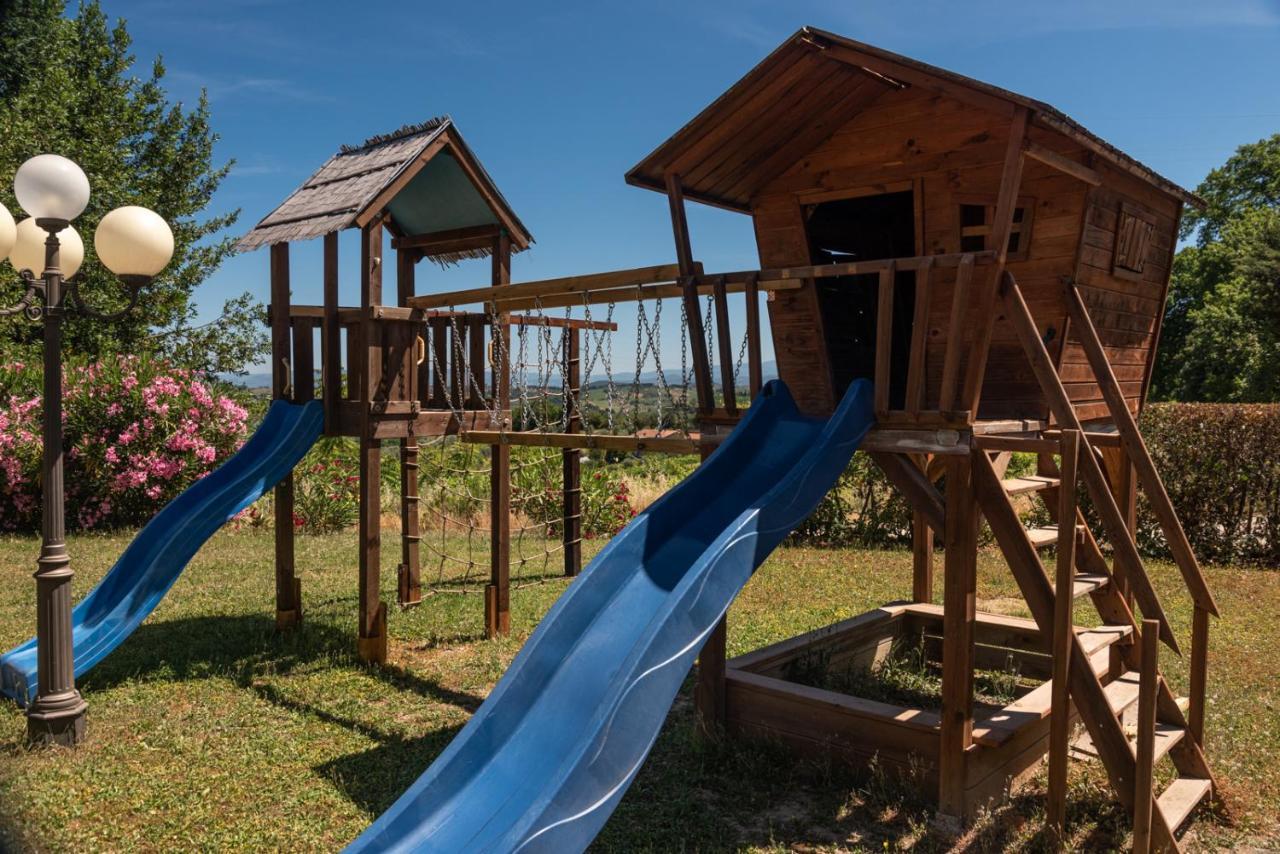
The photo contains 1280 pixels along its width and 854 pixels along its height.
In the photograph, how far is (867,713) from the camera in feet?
17.5

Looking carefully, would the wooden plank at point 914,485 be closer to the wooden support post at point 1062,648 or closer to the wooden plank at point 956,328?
the wooden plank at point 956,328

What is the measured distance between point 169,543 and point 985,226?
6.59 metres

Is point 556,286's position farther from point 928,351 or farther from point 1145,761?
point 1145,761

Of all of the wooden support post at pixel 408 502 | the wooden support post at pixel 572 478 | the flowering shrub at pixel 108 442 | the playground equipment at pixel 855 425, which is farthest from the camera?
the flowering shrub at pixel 108 442

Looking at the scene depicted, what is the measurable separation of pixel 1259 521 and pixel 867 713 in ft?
Result: 32.8

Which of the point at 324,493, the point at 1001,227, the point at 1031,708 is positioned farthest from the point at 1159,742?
the point at 324,493

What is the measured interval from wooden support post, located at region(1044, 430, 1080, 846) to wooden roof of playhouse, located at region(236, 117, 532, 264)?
568 cm

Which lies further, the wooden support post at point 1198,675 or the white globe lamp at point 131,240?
the white globe lamp at point 131,240

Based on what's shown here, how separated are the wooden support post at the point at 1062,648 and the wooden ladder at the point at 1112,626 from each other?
0.01 metres

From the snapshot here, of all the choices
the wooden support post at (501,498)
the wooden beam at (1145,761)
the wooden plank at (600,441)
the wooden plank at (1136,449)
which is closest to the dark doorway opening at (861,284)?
the wooden plank at (600,441)

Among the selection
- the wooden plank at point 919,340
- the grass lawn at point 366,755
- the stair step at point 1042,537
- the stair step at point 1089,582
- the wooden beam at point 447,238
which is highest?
the wooden beam at point 447,238

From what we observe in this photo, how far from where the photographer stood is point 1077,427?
15.8ft

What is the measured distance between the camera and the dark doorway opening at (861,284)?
7.35 meters

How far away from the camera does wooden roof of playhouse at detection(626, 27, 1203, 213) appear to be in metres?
5.04
